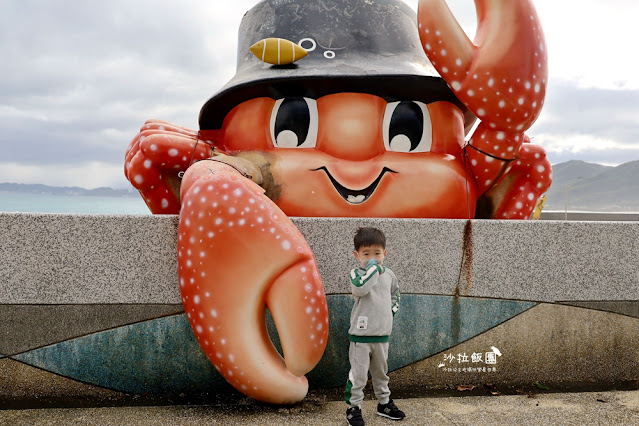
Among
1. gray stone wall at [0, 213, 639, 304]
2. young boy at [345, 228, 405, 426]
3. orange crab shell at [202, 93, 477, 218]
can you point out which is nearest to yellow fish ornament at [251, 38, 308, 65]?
orange crab shell at [202, 93, 477, 218]

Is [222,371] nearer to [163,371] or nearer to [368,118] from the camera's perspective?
[163,371]

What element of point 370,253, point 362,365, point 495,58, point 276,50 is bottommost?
point 362,365

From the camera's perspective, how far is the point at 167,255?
335 centimetres

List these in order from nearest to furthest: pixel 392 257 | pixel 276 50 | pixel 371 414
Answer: pixel 371 414 → pixel 392 257 → pixel 276 50

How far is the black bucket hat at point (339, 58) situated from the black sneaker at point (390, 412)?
2.47 metres

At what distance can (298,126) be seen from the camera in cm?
420

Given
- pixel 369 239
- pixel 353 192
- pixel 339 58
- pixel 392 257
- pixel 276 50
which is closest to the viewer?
pixel 369 239

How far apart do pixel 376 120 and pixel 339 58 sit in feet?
2.01

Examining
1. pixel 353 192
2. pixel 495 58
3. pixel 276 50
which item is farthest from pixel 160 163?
pixel 495 58

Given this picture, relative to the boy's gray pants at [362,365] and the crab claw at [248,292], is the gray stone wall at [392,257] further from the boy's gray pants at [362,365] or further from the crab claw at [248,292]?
the boy's gray pants at [362,365]

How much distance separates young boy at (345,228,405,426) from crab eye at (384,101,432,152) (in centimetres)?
161

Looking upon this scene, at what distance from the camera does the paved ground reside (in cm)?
293

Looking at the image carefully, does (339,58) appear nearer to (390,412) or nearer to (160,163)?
(160,163)

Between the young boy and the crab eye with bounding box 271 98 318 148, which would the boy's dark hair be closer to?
the young boy
